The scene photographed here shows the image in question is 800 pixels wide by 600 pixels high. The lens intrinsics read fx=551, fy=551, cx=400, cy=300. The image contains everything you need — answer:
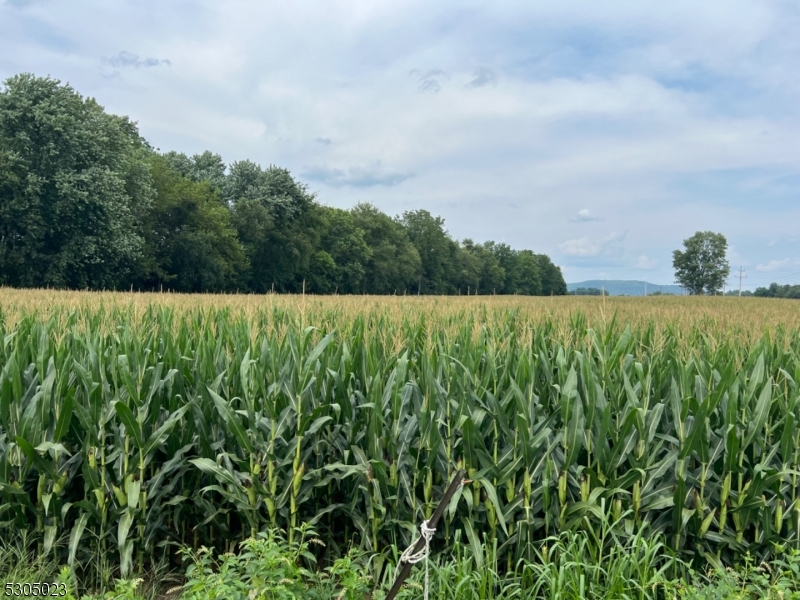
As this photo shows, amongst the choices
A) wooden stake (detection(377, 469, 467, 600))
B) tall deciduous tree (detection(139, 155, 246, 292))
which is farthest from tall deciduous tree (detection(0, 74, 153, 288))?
wooden stake (detection(377, 469, 467, 600))

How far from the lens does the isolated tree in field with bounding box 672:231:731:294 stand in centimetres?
11394

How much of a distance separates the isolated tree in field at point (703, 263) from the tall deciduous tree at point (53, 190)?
11213 centimetres

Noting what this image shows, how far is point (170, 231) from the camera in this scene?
41.5 meters

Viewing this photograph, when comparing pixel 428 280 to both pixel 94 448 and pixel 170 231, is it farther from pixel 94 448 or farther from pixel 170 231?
pixel 94 448

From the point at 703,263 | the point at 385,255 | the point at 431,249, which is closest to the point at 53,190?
the point at 385,255

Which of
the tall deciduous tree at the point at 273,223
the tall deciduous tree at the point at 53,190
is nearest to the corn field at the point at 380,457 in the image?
the tall deciduous tree at the point at 53,190

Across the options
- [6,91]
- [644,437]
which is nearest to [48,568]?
[644,437]

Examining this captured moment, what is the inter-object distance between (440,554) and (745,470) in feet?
6.58

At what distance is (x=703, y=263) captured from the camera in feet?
381

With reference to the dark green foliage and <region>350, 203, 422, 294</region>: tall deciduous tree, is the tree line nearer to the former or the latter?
<region>350, 203, 422, 294</region>: tall deciduous tree

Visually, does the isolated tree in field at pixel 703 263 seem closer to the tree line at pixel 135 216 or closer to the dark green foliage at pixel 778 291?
the dark green foliage at pixel 778 291

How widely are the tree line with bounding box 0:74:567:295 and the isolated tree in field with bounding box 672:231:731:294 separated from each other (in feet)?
265

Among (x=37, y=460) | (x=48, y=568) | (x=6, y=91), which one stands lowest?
(x=48, y=568)

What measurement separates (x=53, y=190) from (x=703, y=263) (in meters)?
119
